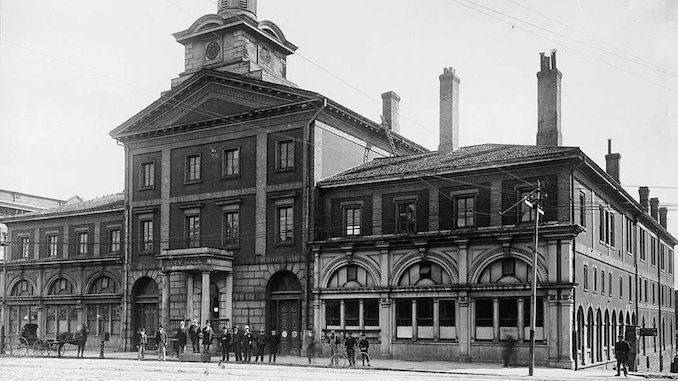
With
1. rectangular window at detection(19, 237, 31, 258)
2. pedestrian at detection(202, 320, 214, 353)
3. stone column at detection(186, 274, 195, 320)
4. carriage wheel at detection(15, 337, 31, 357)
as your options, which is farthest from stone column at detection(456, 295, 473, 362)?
rectangular window at detection(19, 237, 31, 258)

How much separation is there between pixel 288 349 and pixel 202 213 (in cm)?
903

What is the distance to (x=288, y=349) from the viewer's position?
1574 inches

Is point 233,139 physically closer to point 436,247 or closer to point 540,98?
point 436,247

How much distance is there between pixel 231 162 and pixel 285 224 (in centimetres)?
504

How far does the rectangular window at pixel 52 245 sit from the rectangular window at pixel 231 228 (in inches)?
598

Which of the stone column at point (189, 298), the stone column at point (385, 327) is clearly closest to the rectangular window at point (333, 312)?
the stone column at point (385, 327)

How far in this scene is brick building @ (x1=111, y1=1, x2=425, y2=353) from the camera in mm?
40281

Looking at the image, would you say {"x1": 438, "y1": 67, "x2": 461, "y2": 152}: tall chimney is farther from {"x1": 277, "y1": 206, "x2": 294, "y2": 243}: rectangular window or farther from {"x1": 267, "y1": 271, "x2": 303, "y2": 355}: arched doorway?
{"x1": 267, "y1": 271, "x2": 303, "y2": 355}: arched doorway

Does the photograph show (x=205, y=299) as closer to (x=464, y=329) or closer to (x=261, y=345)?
(x=261, y=345)

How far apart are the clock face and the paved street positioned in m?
18.2

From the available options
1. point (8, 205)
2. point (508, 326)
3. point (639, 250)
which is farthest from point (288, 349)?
point (8, 205)

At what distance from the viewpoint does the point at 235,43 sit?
4512 cm

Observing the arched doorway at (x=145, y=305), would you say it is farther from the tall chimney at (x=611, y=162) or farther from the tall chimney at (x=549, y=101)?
the tall chimney at (x=611, y=162)

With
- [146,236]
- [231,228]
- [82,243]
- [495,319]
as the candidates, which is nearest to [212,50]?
[231,228]
